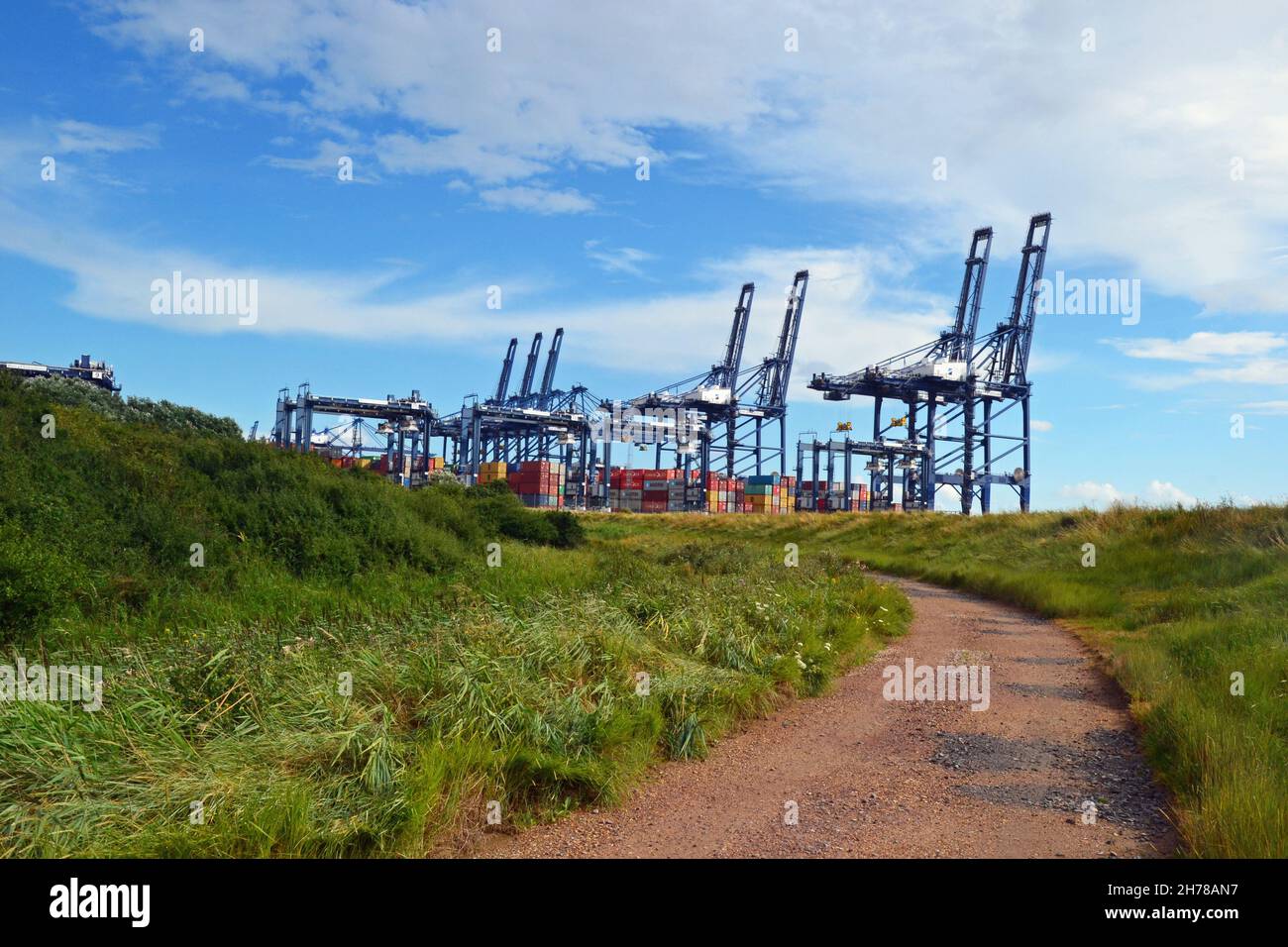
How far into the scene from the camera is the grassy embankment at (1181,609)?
4.85m

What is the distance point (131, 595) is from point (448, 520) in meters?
8.19

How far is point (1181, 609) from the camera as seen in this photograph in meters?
12.2

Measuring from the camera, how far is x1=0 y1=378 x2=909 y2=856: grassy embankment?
457 centimetres

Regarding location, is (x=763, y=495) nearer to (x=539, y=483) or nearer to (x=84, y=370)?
(x=539, y=483)

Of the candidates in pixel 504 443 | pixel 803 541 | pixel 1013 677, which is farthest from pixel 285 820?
pixel 504 443

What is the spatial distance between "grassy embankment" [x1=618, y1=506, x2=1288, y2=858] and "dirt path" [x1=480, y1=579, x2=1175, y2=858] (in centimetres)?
35

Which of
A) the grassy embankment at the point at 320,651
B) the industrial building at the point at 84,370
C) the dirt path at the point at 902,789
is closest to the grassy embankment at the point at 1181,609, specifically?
the dirt path at the point at 902,789

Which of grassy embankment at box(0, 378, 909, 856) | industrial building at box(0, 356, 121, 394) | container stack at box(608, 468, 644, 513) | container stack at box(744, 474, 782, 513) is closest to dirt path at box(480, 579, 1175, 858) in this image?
grassy embankment at box(0, 378, 909, 856)

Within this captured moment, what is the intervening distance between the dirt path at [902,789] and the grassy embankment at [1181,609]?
1.14 ft

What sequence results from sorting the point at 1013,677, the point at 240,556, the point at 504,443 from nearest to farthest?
the point at 1013,677
the point at 240,556
the point at 504,443

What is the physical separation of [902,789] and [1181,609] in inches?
346

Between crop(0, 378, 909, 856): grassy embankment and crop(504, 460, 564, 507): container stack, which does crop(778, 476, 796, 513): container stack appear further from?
crop(0, 378, 909, 856): grassy embankment

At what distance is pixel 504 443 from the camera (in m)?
81.4
